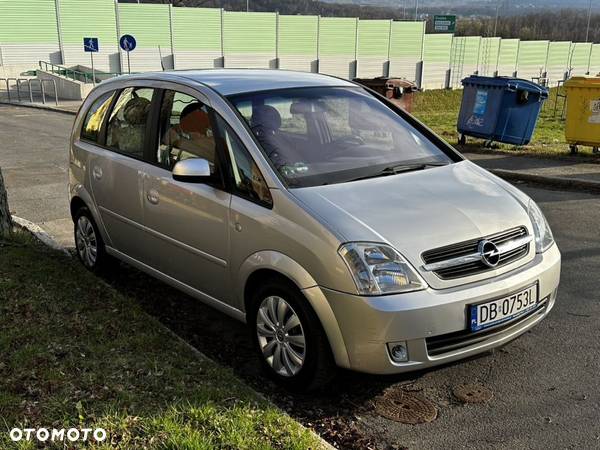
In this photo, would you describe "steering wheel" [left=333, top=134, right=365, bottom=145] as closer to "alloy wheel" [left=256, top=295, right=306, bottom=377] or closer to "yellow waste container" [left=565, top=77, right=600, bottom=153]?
"alloy wheel" [left=256, top=295, right=306, bottom=377]

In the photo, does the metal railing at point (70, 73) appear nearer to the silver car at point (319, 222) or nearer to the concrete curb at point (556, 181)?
the concrete curb at point (556, 181)

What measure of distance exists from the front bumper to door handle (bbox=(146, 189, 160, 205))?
161 centimetres

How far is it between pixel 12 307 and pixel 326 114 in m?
2.51

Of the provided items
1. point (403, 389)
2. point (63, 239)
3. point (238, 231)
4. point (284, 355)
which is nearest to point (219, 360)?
point (284, 355)

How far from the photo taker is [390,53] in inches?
1946

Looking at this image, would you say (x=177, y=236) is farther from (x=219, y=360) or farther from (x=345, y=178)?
(x=345, y=178)

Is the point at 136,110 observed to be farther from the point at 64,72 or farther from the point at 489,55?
the point at 489,55

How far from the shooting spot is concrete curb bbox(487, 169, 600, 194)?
8.14 metres

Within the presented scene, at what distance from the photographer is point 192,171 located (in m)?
3.66

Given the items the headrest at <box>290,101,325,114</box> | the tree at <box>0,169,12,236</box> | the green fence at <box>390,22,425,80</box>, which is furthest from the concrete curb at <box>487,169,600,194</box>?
the green fence at <box>390,22,425,80</box>

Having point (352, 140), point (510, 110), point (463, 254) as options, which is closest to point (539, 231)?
point (463, 254)

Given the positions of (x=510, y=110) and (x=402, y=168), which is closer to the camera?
(x=402, y=168)

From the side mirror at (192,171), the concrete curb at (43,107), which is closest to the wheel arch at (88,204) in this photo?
the side mirror at (192,171)

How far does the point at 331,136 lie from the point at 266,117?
450 mm
